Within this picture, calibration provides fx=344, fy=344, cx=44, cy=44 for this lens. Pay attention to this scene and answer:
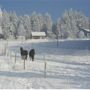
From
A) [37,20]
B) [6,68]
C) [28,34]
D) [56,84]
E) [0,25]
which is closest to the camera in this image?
[56,84]

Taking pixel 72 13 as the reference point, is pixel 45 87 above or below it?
below

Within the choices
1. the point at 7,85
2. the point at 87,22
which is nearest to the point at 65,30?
the point at 87,22

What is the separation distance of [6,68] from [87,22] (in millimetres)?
105587

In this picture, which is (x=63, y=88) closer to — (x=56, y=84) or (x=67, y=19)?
(x=56, y=84)

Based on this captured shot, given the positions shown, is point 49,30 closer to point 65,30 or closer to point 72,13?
point 65,30

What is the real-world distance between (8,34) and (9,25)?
17.3 ft

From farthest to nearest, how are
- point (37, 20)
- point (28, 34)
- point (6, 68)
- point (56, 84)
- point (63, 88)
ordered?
point (37, 20) → point (28, 34) → point (6, 68) → point (56, 84) → point (63, 88)

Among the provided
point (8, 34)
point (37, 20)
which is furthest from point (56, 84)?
point (37, 20)

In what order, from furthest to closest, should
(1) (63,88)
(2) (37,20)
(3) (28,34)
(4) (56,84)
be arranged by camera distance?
1. (2) (37,20)
2. (3) (28,34)
3. (4) (56,84)
4. (1) (63,88)

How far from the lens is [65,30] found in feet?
372

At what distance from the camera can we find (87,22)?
126062 millimetres

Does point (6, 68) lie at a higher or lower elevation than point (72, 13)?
lower

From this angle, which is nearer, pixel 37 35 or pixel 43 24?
pixel 37 35

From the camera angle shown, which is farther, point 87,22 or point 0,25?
point 87,22
